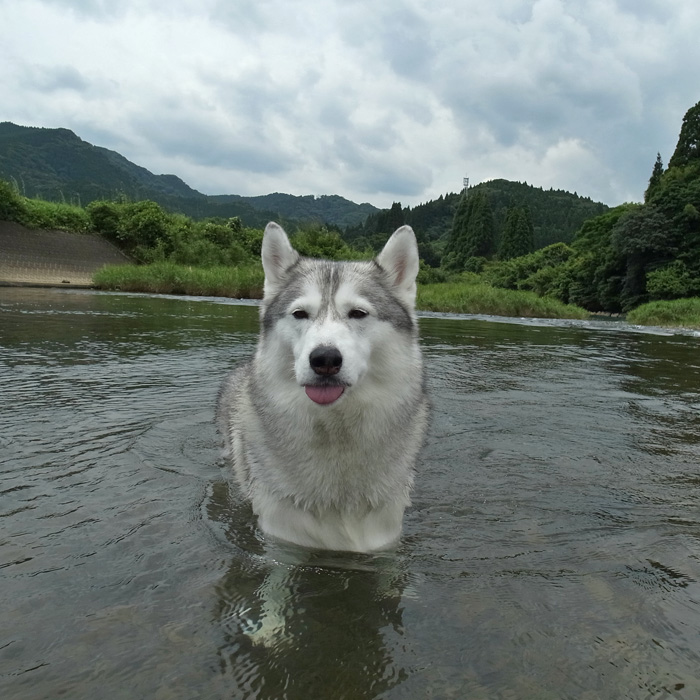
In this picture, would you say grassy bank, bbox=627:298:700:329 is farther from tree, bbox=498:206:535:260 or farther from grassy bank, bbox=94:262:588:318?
tree, bbox=498:206:535:260

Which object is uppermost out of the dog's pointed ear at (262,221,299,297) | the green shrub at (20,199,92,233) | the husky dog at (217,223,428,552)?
the green shrub at (20,199,92,233)

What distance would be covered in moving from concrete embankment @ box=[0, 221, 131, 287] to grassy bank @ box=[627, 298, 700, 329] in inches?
1519

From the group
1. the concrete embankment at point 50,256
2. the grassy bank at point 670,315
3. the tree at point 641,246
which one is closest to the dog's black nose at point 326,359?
the grassy bank at point 670,315

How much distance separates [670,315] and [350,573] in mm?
33520

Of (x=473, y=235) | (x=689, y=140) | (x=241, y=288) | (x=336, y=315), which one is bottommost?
(x=241, y=288)

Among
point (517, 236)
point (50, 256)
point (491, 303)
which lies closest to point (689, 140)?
Answer: point (517, 236)

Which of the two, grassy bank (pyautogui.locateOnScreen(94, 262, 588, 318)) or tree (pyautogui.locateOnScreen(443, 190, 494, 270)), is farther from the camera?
tree (pyautogui.locateOnScreen(443, 190, 494, 270))

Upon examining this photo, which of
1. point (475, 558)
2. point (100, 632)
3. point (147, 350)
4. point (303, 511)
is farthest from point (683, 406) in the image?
point (147, 350)

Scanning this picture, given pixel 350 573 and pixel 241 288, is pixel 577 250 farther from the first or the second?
pixel 350 573

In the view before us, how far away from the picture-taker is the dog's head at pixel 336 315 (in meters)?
2.64

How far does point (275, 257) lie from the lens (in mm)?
3705

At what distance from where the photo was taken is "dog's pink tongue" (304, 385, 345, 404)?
8.75 feet

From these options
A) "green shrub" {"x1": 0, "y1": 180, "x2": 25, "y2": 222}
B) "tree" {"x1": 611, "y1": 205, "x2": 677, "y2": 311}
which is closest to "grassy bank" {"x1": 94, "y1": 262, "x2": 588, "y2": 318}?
"green shrub" {"x1": 0, "y1": 180, "x2": 25, "y2": 222}

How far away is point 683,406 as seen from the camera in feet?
23.6
